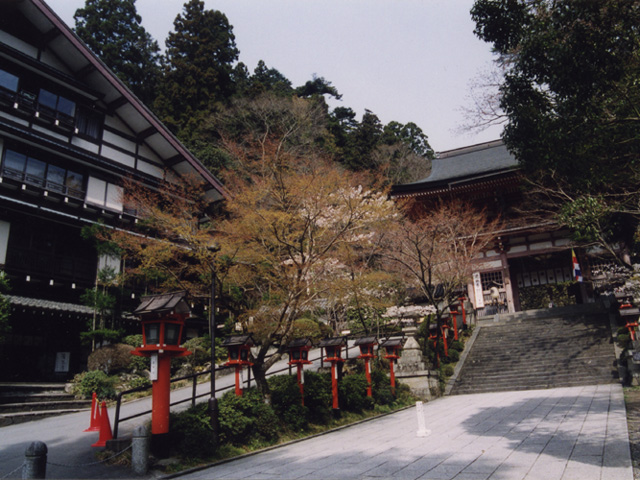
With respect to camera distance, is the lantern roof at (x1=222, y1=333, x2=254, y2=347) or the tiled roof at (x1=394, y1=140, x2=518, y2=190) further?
the tiled roof at (x1=394, y1=140, x2=518, y2=190)

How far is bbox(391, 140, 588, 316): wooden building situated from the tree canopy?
16.5m

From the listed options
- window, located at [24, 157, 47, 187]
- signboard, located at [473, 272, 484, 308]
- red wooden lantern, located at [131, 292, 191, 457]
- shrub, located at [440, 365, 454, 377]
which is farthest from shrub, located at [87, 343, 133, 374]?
signboard, located at [473, 272, 484, 308]

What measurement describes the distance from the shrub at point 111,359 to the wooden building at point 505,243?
1832cm

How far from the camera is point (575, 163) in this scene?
8602 mm

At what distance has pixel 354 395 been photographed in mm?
13664

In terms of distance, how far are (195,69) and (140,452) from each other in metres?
38.2

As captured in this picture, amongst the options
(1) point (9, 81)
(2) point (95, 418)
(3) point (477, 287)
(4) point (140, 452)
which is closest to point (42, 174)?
(1) point (9, 81)

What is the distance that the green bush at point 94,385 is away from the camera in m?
15.7

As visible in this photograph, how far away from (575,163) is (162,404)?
933cm

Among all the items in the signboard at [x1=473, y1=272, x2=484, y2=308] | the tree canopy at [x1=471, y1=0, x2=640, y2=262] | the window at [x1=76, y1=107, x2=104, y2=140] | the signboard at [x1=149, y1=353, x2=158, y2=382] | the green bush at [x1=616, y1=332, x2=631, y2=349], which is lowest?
the green bush at [x1=616, y1=332, x2=631, y2=349]

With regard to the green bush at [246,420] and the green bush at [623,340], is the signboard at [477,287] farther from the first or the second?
the green bush at [246,420]

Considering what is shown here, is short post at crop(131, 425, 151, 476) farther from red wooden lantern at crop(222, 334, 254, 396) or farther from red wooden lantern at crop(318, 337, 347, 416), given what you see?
red wooden lantern at crop(318, 337, 347, 416)

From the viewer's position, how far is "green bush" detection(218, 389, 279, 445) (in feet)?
31.9

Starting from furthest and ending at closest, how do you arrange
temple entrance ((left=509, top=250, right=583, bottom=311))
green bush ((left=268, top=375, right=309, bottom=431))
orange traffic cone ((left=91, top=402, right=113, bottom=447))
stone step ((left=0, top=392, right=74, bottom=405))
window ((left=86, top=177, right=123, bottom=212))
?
temple entrance ((left=509, top=250, right=583, bottom=311))
window ((left=86, top=177, right=123, bottom=212))
stone step ((left=0, top=392, right=74, bottom=405))
green bush ((left=268, top=375, right=309, bottom=431))
orange traffic cone ((left=91, top=402, right=113, bottom=447))
